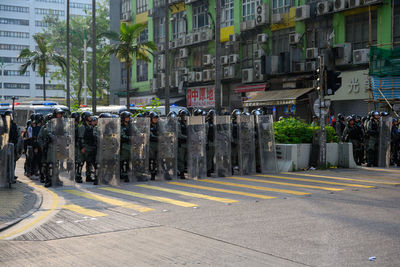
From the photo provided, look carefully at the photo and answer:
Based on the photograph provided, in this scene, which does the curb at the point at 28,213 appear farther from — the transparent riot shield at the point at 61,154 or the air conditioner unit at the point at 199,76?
the air conditioner unit at the point at 199,76

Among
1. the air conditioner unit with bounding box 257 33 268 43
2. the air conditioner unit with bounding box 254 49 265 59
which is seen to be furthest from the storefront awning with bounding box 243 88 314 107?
the air conditioner unit with bounding box 257 33 268 43

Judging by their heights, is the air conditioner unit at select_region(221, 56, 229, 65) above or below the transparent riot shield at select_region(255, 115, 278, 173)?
above

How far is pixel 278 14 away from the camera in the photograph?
32125 millimetres

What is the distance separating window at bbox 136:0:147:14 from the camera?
4853cm

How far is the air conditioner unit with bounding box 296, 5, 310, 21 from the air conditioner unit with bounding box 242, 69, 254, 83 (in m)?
5.17

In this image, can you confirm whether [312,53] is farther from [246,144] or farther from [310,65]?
[246,144]

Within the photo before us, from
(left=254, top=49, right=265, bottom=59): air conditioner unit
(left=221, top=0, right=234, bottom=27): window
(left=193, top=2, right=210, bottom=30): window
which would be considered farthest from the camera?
(left=193, top=2, right=210, bottom=30): window

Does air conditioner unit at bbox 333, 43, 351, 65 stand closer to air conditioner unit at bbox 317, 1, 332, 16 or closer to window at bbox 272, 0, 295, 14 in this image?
air conditioner unit at bbox 317, 1, 332, 16

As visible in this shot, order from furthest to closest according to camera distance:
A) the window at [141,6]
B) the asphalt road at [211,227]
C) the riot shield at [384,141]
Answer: the window at [141,6] < the riot shield at [384,141] < the asphalt road at [211,227]

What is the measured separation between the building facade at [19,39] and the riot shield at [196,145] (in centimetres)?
8671

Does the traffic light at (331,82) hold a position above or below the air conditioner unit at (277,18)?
below

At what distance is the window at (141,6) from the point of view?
4853cm

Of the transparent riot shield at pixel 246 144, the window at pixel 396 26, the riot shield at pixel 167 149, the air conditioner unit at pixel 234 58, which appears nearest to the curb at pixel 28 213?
the riot shield at pixel 167 149

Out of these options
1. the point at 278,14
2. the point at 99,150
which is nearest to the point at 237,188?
the point at 99,150
